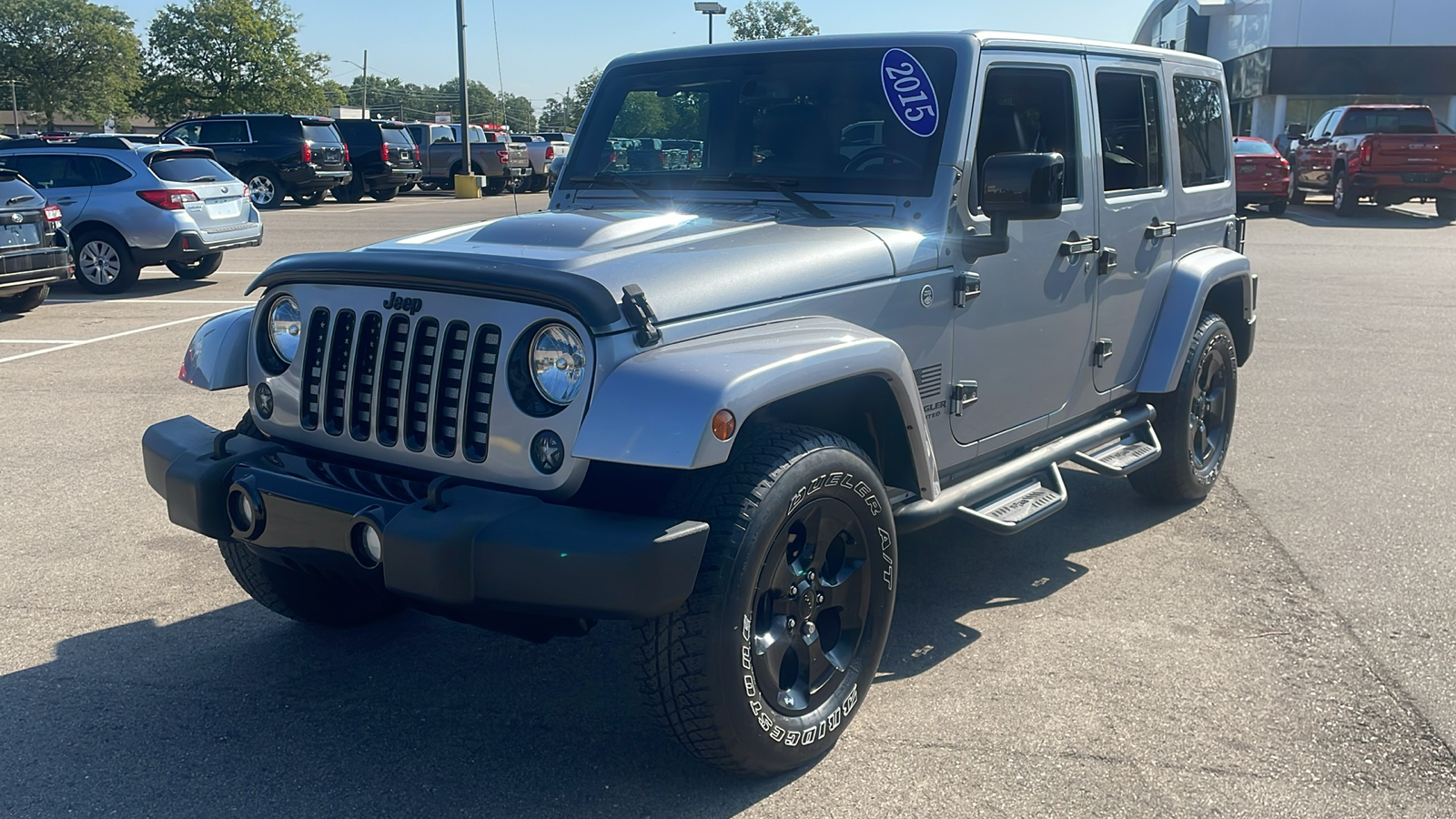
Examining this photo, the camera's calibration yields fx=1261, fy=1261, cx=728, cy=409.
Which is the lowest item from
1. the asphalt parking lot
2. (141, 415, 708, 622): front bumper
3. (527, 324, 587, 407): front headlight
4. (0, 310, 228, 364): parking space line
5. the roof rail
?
the asphalt parking lot

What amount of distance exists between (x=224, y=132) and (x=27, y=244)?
16425 millimetres

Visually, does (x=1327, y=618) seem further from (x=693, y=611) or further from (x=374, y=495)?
(x=374, y=495)

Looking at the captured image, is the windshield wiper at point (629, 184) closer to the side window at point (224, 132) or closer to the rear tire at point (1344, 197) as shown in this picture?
the rear tire at point (1344, 197)

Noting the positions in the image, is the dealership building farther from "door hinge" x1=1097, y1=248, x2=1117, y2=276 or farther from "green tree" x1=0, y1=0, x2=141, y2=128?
"green tree" x1=0, y1=0, x2=141, y2=128

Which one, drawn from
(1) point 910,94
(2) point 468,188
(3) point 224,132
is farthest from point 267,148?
(1) point 910,94

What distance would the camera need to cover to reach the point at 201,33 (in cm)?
7300

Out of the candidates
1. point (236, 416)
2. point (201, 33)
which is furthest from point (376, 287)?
point (201, 33)

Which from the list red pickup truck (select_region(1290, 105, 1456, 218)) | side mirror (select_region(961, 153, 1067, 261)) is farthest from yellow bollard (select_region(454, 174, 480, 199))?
side mirror (select_region(961, 153, 1067, 261))

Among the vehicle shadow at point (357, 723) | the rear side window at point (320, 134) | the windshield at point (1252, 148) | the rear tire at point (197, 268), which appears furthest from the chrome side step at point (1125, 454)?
the rear side window at point (320, 134)

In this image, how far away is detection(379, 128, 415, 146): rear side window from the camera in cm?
3034

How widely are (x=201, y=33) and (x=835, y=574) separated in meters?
79.2

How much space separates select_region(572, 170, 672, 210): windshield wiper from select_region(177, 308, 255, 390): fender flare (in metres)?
1.39

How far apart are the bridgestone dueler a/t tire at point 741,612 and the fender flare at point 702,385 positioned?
153 millimetres

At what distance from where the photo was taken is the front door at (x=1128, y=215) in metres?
4.82
